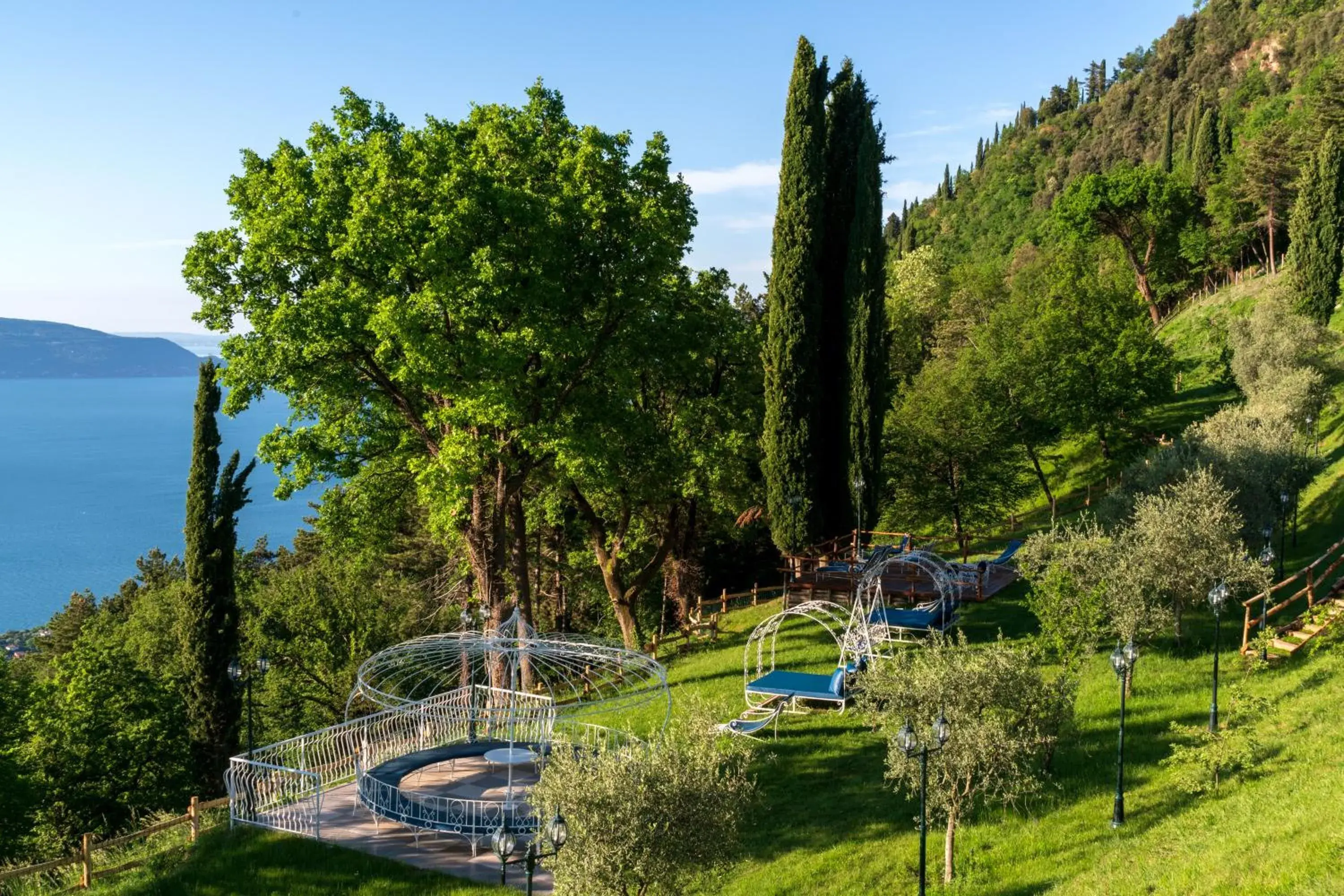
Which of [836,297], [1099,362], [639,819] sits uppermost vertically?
[836,297]

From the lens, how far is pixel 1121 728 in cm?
1260

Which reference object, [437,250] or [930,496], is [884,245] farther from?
[437,250]

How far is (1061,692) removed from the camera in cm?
1418

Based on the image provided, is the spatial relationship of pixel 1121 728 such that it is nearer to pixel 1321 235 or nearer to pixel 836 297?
pixel 836 297

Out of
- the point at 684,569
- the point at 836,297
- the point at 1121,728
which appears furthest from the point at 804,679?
the point at 836,297

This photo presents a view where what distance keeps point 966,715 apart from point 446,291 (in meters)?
14.1

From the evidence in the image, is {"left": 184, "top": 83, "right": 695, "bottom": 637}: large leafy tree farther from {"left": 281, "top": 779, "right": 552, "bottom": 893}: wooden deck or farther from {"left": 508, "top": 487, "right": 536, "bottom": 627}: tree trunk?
{"left": 281, "top": 779, "right": 552, "bottom": 893}: wooden deck

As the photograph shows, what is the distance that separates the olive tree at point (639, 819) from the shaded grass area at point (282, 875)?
13.6 ft

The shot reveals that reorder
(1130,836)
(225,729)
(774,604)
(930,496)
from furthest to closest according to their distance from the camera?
(930,496) → (774,604) → (225,729) → (1130,836)

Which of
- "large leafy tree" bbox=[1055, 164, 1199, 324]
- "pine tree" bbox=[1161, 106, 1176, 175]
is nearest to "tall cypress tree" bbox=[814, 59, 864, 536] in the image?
"large leafy tree" bbox=[1055, 164, 1199, 324]

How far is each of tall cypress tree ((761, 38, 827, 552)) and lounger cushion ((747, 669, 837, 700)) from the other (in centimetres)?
996

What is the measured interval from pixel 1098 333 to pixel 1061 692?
30.2m

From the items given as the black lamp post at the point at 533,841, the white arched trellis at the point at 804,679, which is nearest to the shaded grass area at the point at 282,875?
the black lamp post at the point at 533,841

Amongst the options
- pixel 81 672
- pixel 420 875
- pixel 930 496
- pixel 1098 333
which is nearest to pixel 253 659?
pixel 81 672
